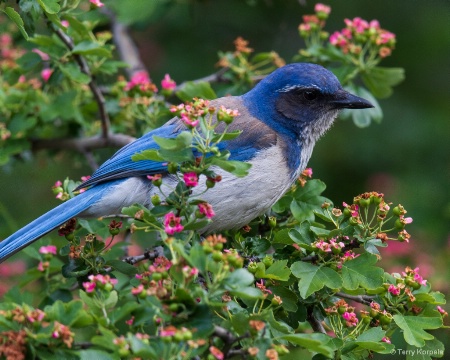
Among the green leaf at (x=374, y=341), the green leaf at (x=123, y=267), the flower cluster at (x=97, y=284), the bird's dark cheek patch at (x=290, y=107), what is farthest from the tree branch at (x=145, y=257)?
the bird's dark cheek patch at (x=290, y=107)

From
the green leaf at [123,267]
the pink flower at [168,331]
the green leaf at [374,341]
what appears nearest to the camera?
the pink flower at [168,331]

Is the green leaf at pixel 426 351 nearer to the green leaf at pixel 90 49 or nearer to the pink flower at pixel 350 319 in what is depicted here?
the pink flower at pixel 350 319

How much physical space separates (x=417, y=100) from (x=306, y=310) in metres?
4.79

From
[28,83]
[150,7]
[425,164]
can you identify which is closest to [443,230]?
[425,164]

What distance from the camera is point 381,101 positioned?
789 centimetres

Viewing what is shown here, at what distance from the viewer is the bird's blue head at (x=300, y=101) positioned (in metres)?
5.09

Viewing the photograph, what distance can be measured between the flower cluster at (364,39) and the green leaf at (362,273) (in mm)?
2150

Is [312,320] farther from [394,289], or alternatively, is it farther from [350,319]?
→ [394,289]

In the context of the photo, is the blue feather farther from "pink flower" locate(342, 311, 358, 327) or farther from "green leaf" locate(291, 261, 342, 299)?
"pink flower" locate(342, 311, 358, 327)

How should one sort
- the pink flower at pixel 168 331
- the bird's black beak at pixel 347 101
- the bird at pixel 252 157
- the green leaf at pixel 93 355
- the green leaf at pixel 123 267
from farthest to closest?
the bird's black beak at pixel 347 101, the bird at pixel 252 157, the green leaf at pixel 123 267, the green leaf at pixel 93 355, the pink flower at pixel 168 331

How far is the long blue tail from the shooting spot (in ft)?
14.1

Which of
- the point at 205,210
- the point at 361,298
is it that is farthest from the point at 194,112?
the point at 361,298

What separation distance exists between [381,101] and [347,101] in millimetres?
2935

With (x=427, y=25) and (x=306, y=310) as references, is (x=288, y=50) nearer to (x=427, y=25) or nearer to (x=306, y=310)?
(x=427, y=25)
